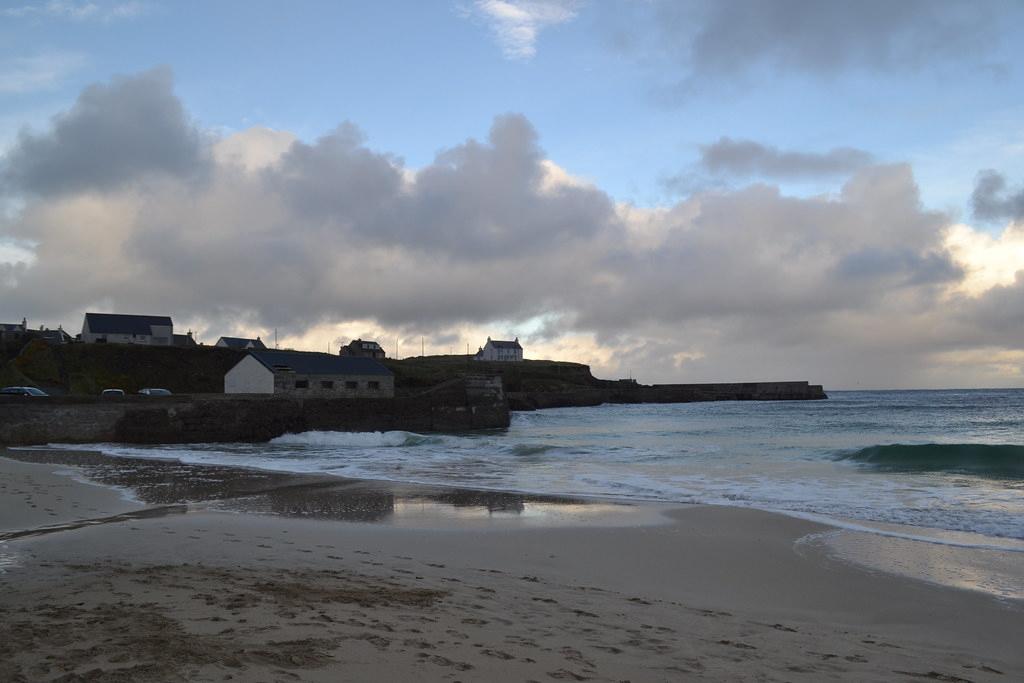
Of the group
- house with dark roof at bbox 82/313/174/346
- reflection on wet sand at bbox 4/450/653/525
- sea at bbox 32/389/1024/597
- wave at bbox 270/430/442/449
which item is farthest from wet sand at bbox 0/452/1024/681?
house with dark roof at bbox 82/313/174/346

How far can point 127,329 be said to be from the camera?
7844 centimetres

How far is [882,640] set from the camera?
6410mm

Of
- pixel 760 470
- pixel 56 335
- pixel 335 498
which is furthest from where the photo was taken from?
pixel 56 335

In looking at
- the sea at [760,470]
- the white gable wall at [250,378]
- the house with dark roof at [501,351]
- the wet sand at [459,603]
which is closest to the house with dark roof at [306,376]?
the white gable wall at [250,378]

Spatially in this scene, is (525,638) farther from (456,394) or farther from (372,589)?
(456,394)

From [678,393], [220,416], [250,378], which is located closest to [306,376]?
[250,378]

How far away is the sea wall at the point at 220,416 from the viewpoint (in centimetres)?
3266

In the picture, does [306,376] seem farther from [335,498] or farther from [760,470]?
[760,470]

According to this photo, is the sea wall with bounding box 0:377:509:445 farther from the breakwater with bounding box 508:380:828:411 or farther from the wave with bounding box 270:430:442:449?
the breakwater with bounding box 508:380:828:411

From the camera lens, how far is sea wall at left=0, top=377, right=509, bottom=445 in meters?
32.7

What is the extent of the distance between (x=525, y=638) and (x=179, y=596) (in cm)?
316

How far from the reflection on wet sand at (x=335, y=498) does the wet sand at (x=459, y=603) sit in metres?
0.29

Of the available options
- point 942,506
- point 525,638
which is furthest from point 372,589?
point 942,506

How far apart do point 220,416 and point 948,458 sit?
3377 centimetres
